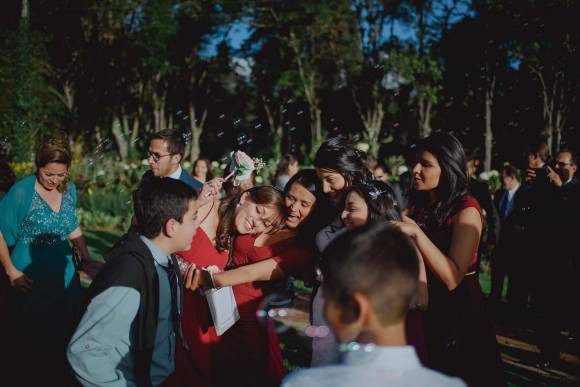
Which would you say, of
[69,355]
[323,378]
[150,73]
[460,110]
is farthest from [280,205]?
[150,73]

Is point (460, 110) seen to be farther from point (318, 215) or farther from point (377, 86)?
point (318, 215)

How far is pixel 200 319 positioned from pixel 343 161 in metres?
1.45

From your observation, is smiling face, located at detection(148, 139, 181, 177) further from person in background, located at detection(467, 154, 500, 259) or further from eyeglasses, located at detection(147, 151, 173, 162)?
person in background, located at detection(467, 154, 500, 259)

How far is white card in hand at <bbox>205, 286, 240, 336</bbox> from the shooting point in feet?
9.99

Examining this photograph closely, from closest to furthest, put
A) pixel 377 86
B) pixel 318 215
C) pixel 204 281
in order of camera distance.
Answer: pixel 204 281 < pixel 318 215 < pixel 377 86

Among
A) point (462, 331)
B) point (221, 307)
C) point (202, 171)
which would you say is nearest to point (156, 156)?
point (221, 307)

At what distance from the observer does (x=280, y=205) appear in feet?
11.5

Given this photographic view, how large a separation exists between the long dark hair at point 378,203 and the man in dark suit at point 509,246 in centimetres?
394

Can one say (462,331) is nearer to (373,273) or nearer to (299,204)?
(299,204)

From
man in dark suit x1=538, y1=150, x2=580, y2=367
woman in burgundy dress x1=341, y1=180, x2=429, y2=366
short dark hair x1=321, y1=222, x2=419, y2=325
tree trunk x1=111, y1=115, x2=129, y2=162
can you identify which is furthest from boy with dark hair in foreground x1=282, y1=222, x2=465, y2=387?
tree trunk x1=111, y1=115, x2=129, y2=162

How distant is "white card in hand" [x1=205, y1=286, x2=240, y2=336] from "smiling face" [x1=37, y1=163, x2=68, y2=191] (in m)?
1.90

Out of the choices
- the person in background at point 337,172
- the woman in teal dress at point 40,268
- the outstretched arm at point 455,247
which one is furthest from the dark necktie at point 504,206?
the woman in teal dress at point 40,268

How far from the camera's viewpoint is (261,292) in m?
3.39

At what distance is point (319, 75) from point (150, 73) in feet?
31.3
